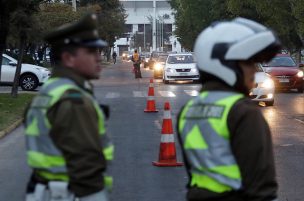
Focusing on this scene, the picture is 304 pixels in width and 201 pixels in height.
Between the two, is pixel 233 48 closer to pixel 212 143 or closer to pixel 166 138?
pixel 212 143

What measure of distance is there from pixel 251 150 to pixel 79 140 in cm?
83

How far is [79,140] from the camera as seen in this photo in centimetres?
327

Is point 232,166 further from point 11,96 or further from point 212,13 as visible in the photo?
point 212,13

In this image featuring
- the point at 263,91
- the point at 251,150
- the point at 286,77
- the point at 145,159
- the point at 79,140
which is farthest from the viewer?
the point at 286,77

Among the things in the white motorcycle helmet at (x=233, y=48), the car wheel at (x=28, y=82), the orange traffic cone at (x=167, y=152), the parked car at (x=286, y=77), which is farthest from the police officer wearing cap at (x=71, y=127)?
the car wheel at (x=28, y=82)

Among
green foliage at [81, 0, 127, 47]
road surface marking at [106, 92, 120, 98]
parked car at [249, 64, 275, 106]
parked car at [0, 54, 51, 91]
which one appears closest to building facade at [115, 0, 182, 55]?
green foliage at [81, 0, 127, 47]

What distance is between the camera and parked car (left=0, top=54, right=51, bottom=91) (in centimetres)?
2815

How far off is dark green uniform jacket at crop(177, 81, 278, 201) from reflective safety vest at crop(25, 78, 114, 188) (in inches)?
29.6

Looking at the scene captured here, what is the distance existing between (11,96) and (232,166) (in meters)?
19.5

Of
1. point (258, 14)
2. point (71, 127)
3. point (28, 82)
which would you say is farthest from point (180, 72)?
point (71, 127)

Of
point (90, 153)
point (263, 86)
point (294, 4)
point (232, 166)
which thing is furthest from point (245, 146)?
point (294, 4)

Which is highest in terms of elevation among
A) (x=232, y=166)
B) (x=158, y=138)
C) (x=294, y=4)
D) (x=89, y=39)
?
(x=294, y=4)

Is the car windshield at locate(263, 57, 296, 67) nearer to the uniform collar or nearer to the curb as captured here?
the curb

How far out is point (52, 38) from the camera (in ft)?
11.4
